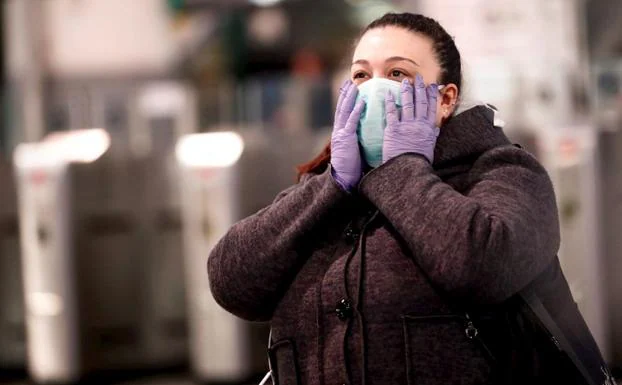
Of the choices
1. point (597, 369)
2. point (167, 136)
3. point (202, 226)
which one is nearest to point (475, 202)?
point (597, 369)

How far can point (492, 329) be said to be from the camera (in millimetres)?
1664

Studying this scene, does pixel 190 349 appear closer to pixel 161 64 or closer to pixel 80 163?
pixel 80 163

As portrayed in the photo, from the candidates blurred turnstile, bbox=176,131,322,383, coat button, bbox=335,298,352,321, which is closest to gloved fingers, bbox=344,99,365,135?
coat button, bbox=335,298,352,321

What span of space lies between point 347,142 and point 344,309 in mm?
271

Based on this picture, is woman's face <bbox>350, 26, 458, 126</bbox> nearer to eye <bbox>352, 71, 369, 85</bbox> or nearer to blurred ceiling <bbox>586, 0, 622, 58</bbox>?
eye <bbox>352, 71, 369, 85</bbox>

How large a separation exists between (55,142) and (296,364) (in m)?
4.59

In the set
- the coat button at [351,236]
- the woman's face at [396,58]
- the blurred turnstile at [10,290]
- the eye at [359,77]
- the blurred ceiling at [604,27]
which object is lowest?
the blurred turnstile at [10,290]

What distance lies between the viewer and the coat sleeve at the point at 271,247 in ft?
5.76

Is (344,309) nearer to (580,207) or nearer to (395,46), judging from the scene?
(395,46)

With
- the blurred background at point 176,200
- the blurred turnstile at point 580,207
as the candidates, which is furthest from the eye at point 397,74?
the blurred turnstile at point 580,207

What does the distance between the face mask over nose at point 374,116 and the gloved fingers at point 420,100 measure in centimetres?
3

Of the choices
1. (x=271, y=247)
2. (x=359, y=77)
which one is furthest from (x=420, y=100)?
(x=271, y=247)

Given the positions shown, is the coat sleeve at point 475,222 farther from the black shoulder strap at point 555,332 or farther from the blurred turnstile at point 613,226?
the blurred turnstile at point 613,226

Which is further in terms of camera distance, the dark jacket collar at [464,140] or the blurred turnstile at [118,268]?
the blurred turnstile at [118,268]
